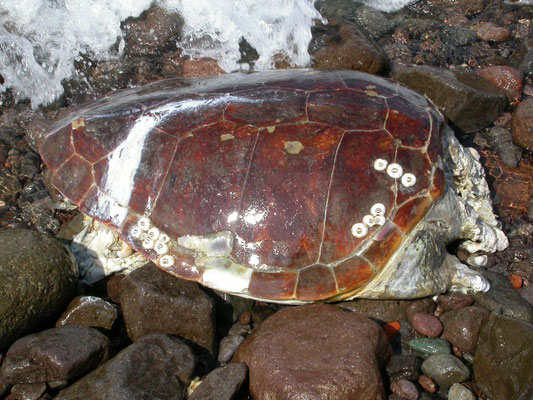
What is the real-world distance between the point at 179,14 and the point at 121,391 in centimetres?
483

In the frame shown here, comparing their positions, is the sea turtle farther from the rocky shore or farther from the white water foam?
the white water foam

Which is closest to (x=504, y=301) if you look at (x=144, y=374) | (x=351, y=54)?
(x=144, y=374)

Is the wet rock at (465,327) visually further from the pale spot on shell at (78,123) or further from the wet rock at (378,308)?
the pale spot on shell at (78,123)

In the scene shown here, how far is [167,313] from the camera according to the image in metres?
3.30

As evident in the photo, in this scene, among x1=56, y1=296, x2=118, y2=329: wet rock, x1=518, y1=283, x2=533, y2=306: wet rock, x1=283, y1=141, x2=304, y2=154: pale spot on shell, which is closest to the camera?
x1=283, y1=141, x2=304, y2=154: pale spot on shell

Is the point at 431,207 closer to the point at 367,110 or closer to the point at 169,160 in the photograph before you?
the point at 367,110

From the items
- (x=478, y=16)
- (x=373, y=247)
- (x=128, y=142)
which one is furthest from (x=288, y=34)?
(x=373, y=247)

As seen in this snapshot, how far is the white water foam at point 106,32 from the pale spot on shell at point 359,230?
3048 mm

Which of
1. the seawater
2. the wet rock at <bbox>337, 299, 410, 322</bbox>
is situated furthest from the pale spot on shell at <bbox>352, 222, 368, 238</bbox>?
the seawater

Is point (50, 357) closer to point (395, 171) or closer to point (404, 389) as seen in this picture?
point (404, 389)

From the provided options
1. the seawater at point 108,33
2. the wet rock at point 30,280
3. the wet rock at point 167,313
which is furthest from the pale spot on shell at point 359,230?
the seawater at point 108,33

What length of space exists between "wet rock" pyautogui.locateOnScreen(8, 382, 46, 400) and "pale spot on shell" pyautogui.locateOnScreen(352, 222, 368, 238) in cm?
219

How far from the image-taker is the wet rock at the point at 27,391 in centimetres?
294

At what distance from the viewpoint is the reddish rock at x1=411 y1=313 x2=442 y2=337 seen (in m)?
3.42
